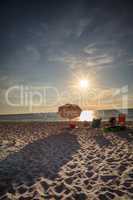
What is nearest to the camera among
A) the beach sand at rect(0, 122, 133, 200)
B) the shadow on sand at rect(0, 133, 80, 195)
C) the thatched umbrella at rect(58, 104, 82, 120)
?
the beach sand at rect(0, 122, 133, 200)

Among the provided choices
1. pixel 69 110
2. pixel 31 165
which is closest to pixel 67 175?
pixel 31 165

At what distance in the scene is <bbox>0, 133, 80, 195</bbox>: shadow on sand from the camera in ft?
17.2

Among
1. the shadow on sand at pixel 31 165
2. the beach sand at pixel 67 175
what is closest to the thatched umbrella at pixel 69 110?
the shadow on sand at pixel 31 165

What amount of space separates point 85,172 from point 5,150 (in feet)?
17.5

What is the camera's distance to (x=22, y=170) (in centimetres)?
598

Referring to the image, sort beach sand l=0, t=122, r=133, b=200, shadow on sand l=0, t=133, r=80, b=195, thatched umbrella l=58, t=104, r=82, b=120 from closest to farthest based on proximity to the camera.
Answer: beach sand l=0, t=122, r=133, b=200 → shadow on sand l=0, t=133, r=80, b=195 → thatched umbrella l=58, t=104, r=82, b=120

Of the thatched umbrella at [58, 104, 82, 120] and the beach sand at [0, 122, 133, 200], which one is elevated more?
the thatched umbrella at [58, 104, 82, 120]

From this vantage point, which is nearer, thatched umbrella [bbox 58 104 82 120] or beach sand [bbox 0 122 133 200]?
beach sand [bbox 0 122 133 200]

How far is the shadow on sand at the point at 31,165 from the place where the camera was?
5.25m

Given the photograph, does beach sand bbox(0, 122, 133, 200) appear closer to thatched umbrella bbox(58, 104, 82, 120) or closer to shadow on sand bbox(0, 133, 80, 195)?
shadow on sand bbox(0, 133, 80, 195)

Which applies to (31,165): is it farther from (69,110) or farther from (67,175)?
(69,110)

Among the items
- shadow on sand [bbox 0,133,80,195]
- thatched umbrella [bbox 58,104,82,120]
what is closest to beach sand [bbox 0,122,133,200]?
shadow on sand [bbox 0,133,80,195]

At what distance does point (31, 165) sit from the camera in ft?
21.3

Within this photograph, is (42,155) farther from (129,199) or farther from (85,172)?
(129,199)
